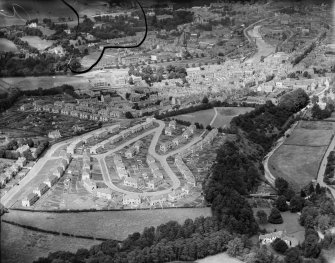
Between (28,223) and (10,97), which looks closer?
(28,223)

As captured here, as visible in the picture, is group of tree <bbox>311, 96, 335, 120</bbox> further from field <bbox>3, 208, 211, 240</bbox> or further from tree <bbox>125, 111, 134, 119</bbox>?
field <bbox>3, 208, 211, 240</bbox>

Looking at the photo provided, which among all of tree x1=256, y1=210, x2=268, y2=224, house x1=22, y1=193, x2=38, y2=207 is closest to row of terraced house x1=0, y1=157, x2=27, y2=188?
house x1=22, y1=193, x2=38, y2=207

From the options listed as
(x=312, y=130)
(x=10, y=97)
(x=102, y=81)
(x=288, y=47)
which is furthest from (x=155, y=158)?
(x=288, y=47)

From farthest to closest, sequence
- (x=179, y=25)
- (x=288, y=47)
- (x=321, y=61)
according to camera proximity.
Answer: (x=179, y=25), (x=288, y=47), (x=321, y=61)

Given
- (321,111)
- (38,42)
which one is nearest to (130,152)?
(321,111)

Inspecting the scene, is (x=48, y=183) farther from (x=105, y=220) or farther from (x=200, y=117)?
(x=200, y=117)

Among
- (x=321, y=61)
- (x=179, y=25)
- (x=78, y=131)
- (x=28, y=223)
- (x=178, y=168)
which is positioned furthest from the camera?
(x=179, y=25)

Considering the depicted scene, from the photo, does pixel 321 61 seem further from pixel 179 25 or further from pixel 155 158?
pixel 155 158

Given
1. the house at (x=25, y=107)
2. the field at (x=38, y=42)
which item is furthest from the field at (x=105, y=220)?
the field at (x=38, y=42)
